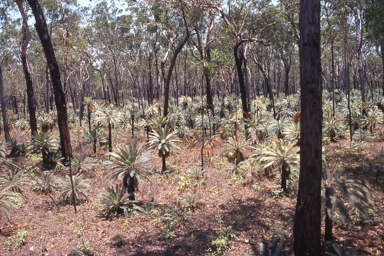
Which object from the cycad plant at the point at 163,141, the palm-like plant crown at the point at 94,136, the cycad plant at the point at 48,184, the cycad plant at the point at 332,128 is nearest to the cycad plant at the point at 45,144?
the palm-like plant crown at the point at 94,136

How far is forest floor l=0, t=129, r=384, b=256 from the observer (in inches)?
221

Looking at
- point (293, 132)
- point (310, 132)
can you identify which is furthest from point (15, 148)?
point (310, 132)

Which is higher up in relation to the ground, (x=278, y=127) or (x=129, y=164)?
(x=278, y=127)

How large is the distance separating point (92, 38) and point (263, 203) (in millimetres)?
31832

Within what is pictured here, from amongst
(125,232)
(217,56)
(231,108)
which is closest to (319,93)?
(125,232)

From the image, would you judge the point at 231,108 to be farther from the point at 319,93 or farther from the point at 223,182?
the point at 319,93

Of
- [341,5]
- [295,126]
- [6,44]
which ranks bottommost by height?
[295,126]

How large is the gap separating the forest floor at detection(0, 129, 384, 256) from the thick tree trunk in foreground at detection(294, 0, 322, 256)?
97 cm

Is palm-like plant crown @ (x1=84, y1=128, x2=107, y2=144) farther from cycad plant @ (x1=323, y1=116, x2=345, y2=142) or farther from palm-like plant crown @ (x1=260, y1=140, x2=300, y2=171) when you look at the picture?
cycad plant @ (x1=323, y1=116, x2=345, y2=142)

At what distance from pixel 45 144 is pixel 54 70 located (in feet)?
12.0

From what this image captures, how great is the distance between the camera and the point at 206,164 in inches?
488

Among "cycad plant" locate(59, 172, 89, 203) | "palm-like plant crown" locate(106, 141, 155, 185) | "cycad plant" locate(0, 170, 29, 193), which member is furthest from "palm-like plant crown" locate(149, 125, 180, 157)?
"cycad plant" locate(0, 170, 29, 193)

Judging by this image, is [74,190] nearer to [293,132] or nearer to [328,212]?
[328,212]

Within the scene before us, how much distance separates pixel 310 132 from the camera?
410 centimetres
